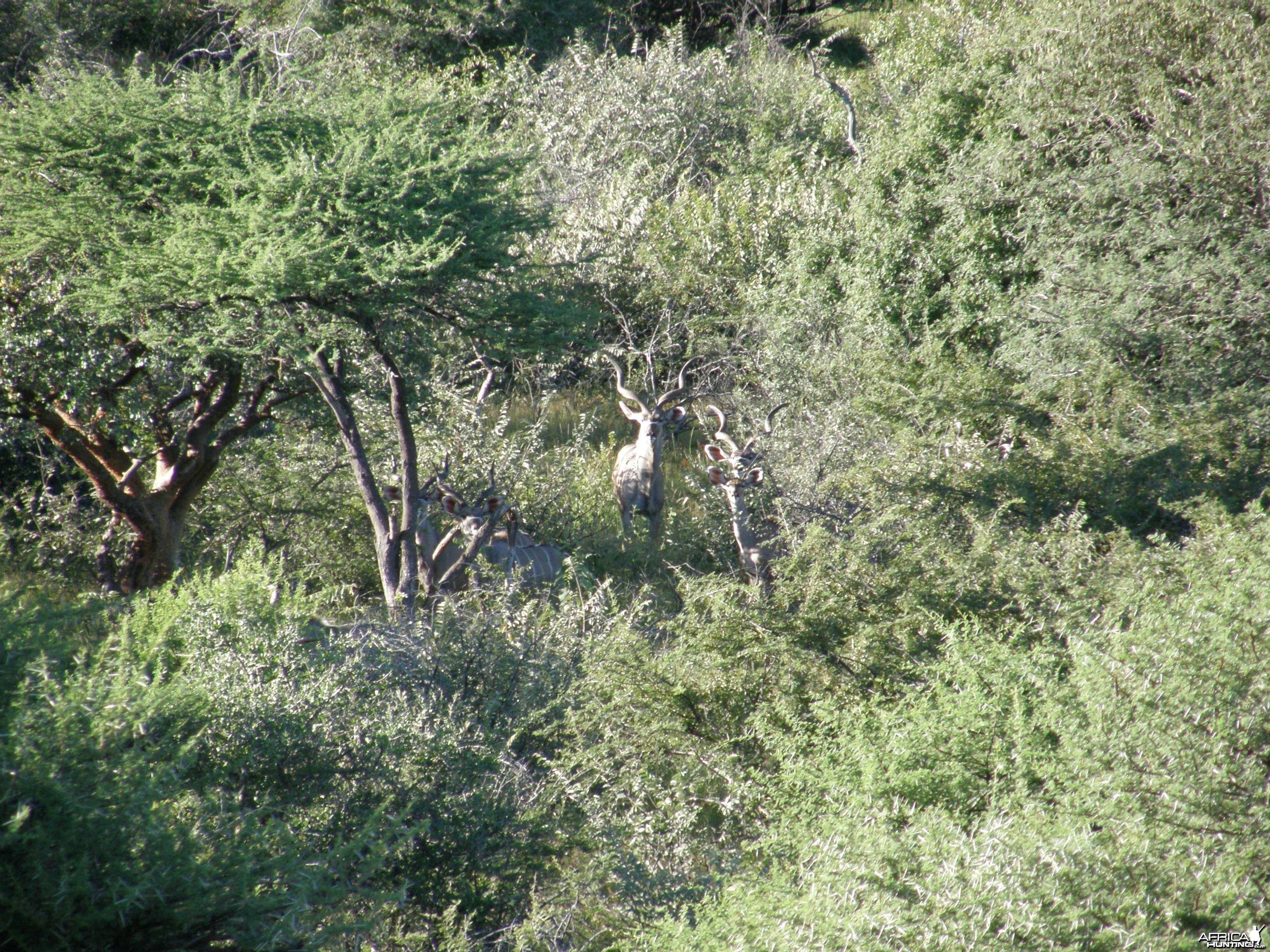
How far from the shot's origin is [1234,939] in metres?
2.77

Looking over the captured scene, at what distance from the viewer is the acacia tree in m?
6.45

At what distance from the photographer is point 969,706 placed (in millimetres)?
4570

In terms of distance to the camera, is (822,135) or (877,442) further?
(822,135)

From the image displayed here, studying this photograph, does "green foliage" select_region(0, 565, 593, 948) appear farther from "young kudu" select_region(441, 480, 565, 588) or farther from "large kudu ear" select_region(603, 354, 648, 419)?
"large kudu ear" select_region(603, 354, 648, 419)

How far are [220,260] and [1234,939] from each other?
21.2ft

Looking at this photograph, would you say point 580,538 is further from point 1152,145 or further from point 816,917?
point 1152,145

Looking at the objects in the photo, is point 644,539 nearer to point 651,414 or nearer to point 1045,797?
point 651,414

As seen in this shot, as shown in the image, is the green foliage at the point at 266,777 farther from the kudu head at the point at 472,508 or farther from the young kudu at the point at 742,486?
the young kudu at the point at 742,486

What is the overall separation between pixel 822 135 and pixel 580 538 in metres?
10.6

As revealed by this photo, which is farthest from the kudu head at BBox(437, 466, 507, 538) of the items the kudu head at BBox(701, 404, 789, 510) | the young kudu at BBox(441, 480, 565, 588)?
the kudu head at BBox(701, 404, 789, 510)

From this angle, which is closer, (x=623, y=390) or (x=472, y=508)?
(x=472, y=508)

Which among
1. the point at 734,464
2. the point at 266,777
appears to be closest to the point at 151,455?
the point at 266,777

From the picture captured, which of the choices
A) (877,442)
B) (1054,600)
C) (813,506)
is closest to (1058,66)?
(877,442)

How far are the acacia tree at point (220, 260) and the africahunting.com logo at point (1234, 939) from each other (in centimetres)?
548
